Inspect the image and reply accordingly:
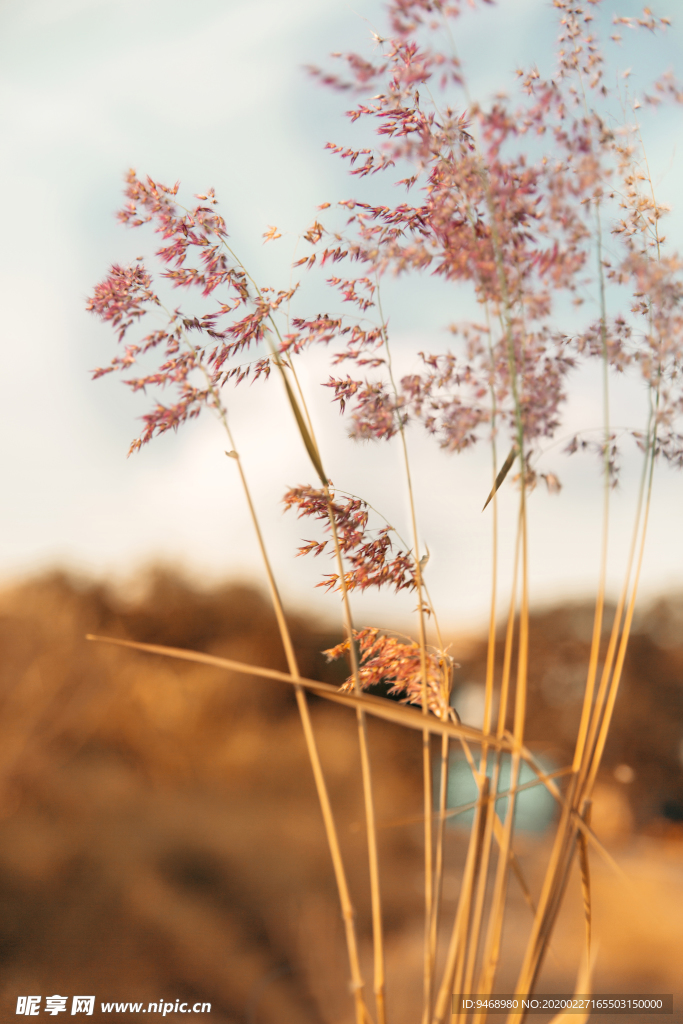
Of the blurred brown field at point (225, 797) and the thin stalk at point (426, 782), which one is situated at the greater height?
the thin stalk at point (426, 782)

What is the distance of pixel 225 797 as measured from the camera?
184cm

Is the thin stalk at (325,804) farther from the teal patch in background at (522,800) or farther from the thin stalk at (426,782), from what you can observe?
the teal patch in background at (522,800)

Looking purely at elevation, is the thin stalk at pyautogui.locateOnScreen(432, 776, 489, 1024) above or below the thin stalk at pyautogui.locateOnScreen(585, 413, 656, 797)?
below

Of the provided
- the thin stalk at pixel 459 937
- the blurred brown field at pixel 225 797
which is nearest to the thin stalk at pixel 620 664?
the thin stalk at pixel 459 937

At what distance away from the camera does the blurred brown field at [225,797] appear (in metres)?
1.38

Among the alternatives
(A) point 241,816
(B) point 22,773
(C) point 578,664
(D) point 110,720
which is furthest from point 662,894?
(B) point 22,773

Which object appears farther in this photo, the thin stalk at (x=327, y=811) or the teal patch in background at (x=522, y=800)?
the teal patch in background at (x=522, y=800)

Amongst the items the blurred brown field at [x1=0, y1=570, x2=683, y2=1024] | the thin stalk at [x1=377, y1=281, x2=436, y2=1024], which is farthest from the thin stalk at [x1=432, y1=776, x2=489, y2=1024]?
the blurred brown field at [x1=0, y1=570, x2=683, y2=1024]

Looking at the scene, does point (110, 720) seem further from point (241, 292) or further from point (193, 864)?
point (241, 292)

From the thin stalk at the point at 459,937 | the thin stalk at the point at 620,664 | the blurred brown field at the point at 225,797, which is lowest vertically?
the blurred brown field at the point at 225,797

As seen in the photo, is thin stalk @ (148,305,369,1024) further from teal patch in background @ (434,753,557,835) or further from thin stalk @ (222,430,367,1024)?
teal patch in background @ (434,753,557,835)

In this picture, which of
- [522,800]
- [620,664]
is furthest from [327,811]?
[522,800]

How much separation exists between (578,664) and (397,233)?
1.97 m

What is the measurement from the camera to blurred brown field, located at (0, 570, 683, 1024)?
4.52ft
